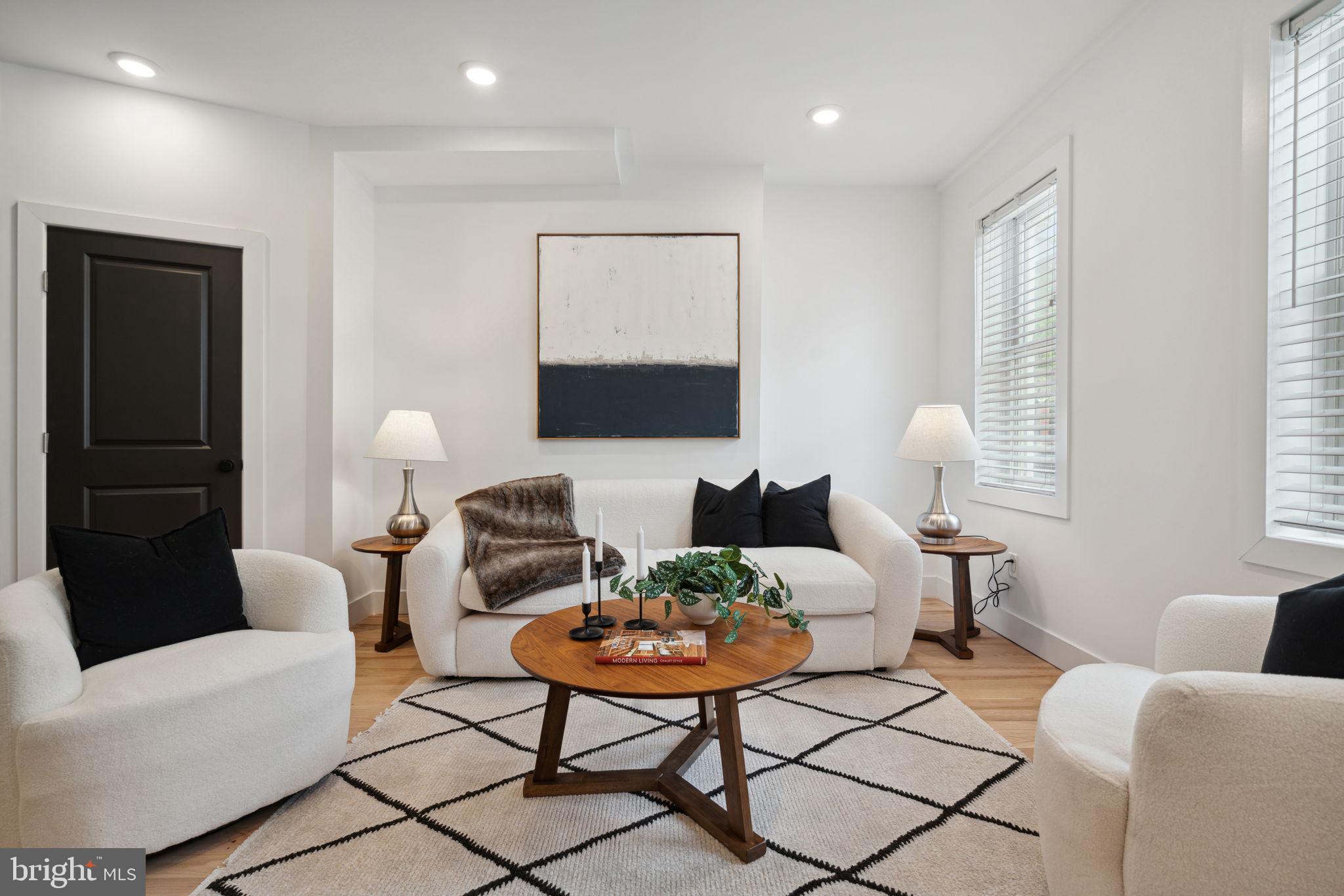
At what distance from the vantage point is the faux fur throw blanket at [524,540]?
263 cm

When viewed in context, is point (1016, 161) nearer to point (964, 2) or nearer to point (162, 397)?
point (964, 2)

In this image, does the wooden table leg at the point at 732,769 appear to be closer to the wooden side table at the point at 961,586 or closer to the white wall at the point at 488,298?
the wooden side table at the point at 961,586

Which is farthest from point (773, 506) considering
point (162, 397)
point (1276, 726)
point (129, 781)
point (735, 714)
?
point (162, 397)

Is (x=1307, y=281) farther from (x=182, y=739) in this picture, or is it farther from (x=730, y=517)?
(x=182, y=739)

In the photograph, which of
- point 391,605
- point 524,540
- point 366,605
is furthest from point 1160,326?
point 366,605

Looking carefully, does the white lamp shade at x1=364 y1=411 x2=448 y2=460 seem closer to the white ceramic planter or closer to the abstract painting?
the abstract painting

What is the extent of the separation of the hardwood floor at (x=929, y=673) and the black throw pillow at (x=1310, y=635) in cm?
84

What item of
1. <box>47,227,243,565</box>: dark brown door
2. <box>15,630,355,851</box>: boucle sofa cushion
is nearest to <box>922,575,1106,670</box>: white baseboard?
<box>15,630,355,851</box>: boucle sofa cushion

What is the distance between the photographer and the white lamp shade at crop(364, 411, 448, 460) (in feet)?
10.6

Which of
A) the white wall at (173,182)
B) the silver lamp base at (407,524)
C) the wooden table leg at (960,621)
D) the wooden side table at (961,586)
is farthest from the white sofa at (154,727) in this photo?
the wooden table leg at (960,621)

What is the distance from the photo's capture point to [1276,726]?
95cm

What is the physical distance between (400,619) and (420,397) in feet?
4.19

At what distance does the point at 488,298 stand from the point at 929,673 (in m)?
3.06

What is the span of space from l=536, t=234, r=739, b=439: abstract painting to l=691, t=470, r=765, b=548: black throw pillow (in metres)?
0.59
